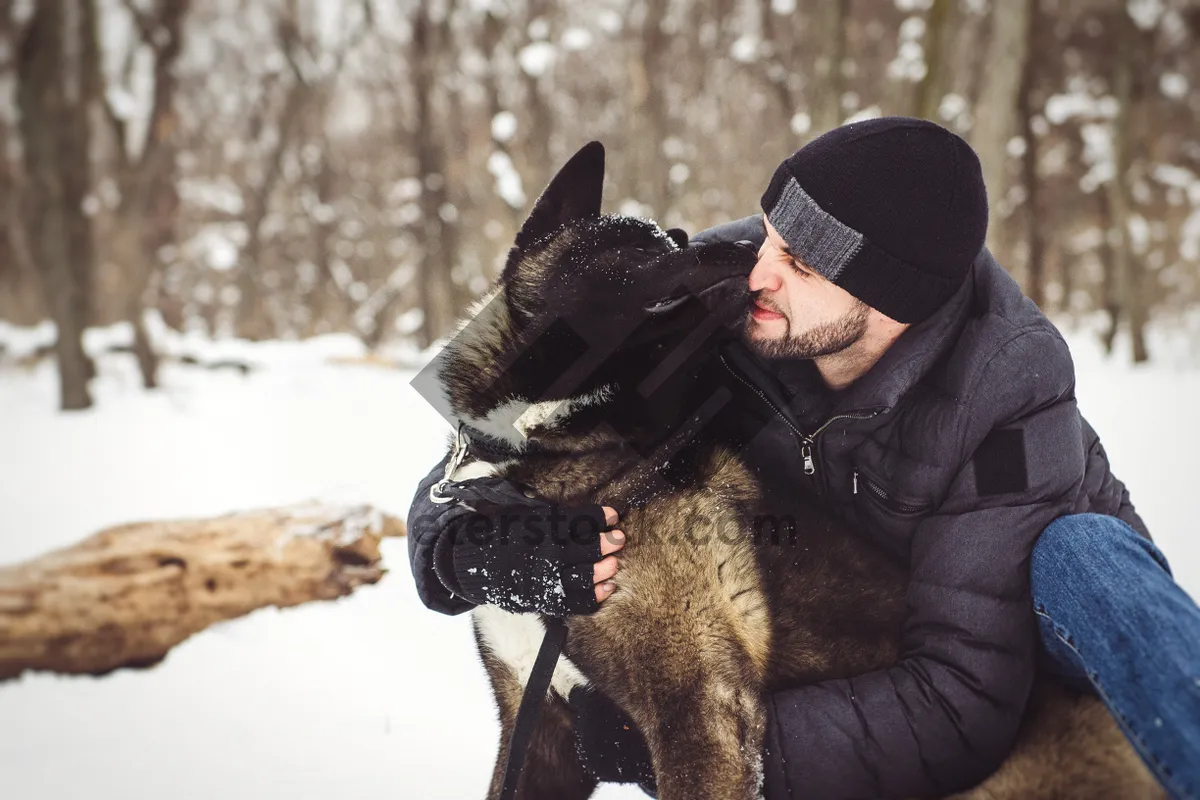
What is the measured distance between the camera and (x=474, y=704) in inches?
116

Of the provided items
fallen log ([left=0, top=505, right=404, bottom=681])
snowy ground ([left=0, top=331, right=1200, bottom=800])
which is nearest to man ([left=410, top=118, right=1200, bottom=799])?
snowy ground ([left=0, top=331, right=1200, bottom=800])

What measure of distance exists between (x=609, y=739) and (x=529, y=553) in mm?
472

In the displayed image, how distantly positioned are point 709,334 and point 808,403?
348 millimetres

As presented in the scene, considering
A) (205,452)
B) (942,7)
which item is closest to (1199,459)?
(942,7)

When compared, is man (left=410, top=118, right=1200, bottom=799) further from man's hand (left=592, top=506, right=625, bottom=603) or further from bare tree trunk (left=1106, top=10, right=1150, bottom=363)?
bare tree trunk (left=1106, top=10, right=1150, bottom=363)

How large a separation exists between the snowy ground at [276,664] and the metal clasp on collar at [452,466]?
1.15 meters

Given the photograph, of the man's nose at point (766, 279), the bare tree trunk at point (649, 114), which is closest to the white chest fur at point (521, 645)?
the man's nose at point (766, 279)

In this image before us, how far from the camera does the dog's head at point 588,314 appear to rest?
1.82 metres

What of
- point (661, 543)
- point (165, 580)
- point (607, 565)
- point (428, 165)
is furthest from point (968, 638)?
point (428, 165)

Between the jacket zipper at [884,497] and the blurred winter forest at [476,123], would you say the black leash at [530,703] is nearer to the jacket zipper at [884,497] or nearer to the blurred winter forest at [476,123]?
the jacket zipper at [884,497]

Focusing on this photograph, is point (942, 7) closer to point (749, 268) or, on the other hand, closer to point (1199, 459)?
point (1199, 459)

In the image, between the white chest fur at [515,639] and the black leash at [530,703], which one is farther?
the white chest fur at [515,639]

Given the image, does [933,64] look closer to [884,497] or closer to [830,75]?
[830,75]

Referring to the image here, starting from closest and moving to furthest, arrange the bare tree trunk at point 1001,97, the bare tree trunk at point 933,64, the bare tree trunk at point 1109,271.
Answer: the bare tree trunk at point 1001,97, the bare tree trunk at point 933,64, the bare tree trunk at point 1109,271
